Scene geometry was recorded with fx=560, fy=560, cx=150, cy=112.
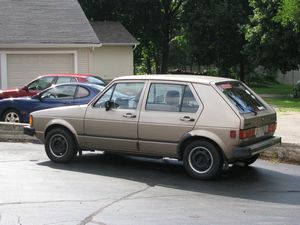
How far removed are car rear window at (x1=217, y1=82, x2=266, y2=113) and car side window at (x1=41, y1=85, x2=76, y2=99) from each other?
5.67 metres

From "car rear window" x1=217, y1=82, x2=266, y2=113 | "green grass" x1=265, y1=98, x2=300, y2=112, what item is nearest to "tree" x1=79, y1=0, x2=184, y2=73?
"green grass" x1=265, y1=98, x2=300, y2=112

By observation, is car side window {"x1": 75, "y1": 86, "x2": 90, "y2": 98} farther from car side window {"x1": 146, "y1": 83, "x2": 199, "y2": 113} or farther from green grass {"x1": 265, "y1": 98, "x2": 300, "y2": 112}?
green grass {"x1": 265, "y1": 98, "x2": 300, "y2": 112}

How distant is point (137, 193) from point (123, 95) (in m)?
2.18

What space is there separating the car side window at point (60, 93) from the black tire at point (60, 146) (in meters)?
4.05

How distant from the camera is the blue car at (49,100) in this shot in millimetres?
13859

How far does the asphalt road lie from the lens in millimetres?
6500

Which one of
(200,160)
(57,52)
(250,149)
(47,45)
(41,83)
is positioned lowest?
(200,160)

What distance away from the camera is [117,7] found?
41.2 meters

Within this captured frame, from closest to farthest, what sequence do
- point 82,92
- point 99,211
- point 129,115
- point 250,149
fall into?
point 99,211 → point 250,149 → point 129,115 → point 82,92

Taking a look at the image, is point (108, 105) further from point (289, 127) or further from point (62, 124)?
point (289, 127)

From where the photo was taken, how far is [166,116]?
888cm

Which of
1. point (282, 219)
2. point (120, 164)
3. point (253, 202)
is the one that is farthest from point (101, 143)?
point (282, 219)

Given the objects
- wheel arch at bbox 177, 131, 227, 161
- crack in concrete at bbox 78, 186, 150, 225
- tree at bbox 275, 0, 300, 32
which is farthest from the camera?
tree at bbox 275, 0, 300, 32

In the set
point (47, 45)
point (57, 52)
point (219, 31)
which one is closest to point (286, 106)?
point (57, 52)
